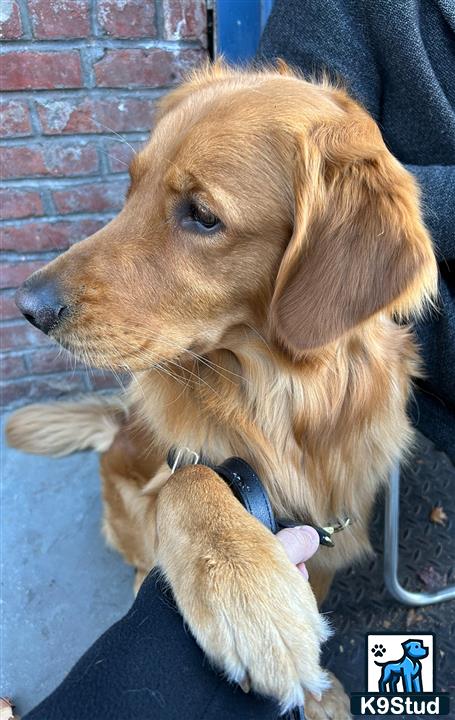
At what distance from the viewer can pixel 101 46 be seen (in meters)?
1.85

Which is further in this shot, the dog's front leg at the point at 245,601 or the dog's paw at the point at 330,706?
the dog's paw at the point at 330,706

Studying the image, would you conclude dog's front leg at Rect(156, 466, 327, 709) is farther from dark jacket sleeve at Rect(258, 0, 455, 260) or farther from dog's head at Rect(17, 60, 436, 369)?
dark jacket sleeve at Rect(258, 0, 455, 260)

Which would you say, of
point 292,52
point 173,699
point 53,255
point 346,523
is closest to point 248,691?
point 173,699

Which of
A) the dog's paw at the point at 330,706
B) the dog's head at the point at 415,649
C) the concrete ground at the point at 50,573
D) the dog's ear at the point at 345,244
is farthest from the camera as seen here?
the concrete ground at the point at 50,573

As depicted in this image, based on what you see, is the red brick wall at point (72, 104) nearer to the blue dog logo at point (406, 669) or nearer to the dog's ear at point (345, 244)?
the dog's ear at point (345, 244)

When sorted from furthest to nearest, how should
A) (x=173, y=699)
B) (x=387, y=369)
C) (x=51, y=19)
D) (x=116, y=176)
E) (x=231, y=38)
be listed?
(x=116, y=176) → (x=231, y=38) → (x=51, y=19) → (x=387, y=369) → (x=173, y=699)

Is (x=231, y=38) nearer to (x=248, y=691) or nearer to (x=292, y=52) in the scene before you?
(x=292, y=52)

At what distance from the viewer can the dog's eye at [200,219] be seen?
3.57 feet

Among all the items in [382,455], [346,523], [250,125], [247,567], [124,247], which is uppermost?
[250,125]

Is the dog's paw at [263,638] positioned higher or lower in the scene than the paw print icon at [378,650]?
higher

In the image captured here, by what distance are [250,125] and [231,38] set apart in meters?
1.03

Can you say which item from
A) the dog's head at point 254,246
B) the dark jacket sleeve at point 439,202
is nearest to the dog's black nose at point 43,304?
the dog's head at point 254,246
